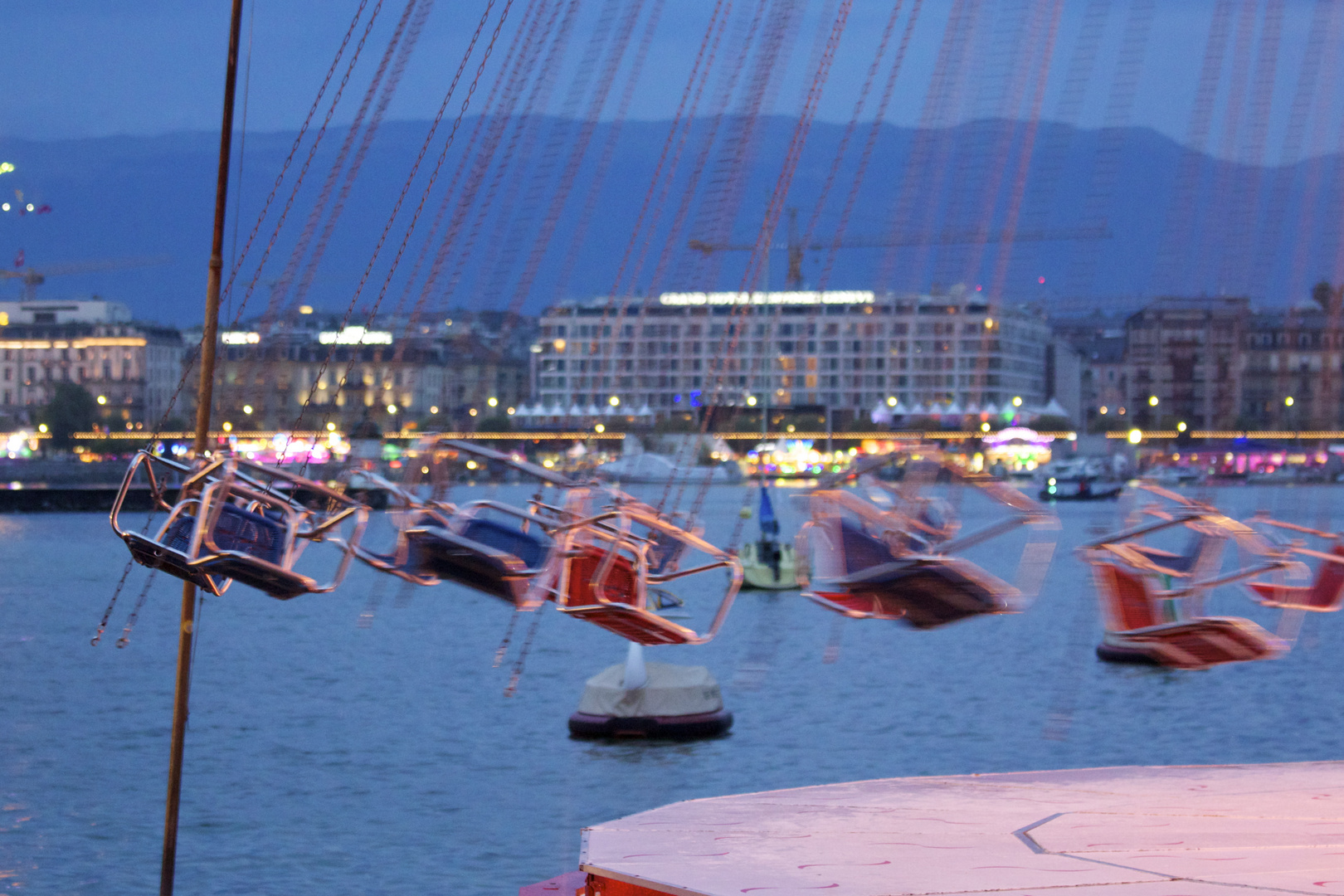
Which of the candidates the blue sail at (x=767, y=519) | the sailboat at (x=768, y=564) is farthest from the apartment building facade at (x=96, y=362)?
the blue sail at (x=767, y=519)

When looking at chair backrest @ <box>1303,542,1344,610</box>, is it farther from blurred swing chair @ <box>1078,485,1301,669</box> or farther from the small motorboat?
the small motorboat

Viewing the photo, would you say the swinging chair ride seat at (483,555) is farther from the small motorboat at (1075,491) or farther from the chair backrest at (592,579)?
the small motorboat at (1075,491)

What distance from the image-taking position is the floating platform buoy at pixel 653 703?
2088cm

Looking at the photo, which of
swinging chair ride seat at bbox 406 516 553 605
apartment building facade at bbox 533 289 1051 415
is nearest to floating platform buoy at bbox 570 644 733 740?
apartment building facade at bbox 533 289 1051 415

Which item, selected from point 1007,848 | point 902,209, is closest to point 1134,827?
point 1007,848

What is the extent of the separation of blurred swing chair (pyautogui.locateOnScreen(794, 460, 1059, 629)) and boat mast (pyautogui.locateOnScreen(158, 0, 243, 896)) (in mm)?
3525

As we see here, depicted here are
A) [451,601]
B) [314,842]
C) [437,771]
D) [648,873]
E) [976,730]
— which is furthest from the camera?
[451,601]

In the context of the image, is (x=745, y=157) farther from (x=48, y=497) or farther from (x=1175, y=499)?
(x=48, y=497)

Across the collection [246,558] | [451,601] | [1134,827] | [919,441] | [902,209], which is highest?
[902,209]

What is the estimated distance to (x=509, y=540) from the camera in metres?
10.1

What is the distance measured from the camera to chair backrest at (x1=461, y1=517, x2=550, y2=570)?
10.1 m

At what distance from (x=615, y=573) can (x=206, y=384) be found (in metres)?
2.65

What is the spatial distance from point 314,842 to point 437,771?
4.18m

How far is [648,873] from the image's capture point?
722cm
